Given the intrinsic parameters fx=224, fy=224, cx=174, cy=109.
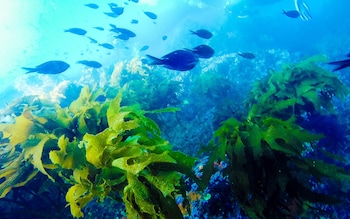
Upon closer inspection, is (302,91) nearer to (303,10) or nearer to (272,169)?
Result: (272,169)

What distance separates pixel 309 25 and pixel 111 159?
33.8m

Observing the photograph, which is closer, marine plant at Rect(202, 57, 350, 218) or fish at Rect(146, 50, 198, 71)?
marine plant at Rect(202, 57, 350, 218)

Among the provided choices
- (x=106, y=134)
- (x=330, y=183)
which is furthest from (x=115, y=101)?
(x=330, y=183)

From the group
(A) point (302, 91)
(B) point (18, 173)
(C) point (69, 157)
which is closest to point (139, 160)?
(C) point (69, 157)

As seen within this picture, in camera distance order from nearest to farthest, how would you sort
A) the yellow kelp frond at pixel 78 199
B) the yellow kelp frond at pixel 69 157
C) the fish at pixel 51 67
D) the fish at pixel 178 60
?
the yellow kelp frond at pixel 78 199, the yellow kelp frond at pixel 69 157, the fish at pixel 178 60, the fish at pixel 51 67

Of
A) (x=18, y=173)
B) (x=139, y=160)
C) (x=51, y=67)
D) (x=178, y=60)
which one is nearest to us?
(x=139, y=160)

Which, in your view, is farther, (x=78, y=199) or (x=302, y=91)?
(x=302, y=91)

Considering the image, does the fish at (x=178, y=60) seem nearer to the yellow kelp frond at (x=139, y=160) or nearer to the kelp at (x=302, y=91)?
the kelp at (x=302, y=91)

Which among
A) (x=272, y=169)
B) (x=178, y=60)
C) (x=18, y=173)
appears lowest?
(x=18, y=173)

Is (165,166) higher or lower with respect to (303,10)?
higher

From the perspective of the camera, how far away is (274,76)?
192 inches

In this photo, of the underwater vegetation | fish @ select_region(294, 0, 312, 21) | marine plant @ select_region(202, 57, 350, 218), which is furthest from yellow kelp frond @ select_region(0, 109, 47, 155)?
fish @ select_region(294, 0, 312, 21)

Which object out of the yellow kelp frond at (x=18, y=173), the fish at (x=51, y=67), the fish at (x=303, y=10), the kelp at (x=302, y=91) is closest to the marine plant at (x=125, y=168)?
the yellow kelp frond at (x=18, y=173)

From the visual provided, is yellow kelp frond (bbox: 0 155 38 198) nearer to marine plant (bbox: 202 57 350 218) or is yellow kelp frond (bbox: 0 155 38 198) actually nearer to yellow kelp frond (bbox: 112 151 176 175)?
yellow kelp frond (bbox: 112 151 176 175)
